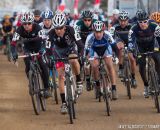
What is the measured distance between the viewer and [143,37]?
1581 cm

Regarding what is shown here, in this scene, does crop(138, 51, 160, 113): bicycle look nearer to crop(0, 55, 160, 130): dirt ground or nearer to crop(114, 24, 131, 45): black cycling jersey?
crop(0, 55, 160, 130): dirt ground

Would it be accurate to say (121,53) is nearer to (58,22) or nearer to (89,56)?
(89,56)

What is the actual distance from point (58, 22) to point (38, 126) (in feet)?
7.44

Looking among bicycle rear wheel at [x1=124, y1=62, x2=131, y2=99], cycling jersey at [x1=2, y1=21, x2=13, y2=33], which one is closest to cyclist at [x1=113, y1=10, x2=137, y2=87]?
bicycle rear wheel at [x1=124, y1=62, x2=131, y2=99]

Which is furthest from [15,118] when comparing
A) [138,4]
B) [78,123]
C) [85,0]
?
[85,0]

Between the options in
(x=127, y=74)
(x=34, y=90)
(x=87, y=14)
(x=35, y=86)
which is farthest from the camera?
(x=87, y=14)

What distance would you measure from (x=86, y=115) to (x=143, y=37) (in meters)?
2.28

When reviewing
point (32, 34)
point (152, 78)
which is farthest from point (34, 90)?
point (152, 78)

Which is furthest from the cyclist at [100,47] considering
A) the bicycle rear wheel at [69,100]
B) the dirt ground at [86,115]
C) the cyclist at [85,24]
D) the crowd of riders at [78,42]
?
the cyclist at [85,24]

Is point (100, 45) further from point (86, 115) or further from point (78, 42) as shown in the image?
point (86, 115)

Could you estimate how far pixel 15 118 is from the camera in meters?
14.7

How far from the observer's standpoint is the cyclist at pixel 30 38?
15617 mm

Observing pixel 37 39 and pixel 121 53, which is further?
pixel 121 53

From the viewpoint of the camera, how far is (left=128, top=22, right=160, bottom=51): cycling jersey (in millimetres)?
15651
